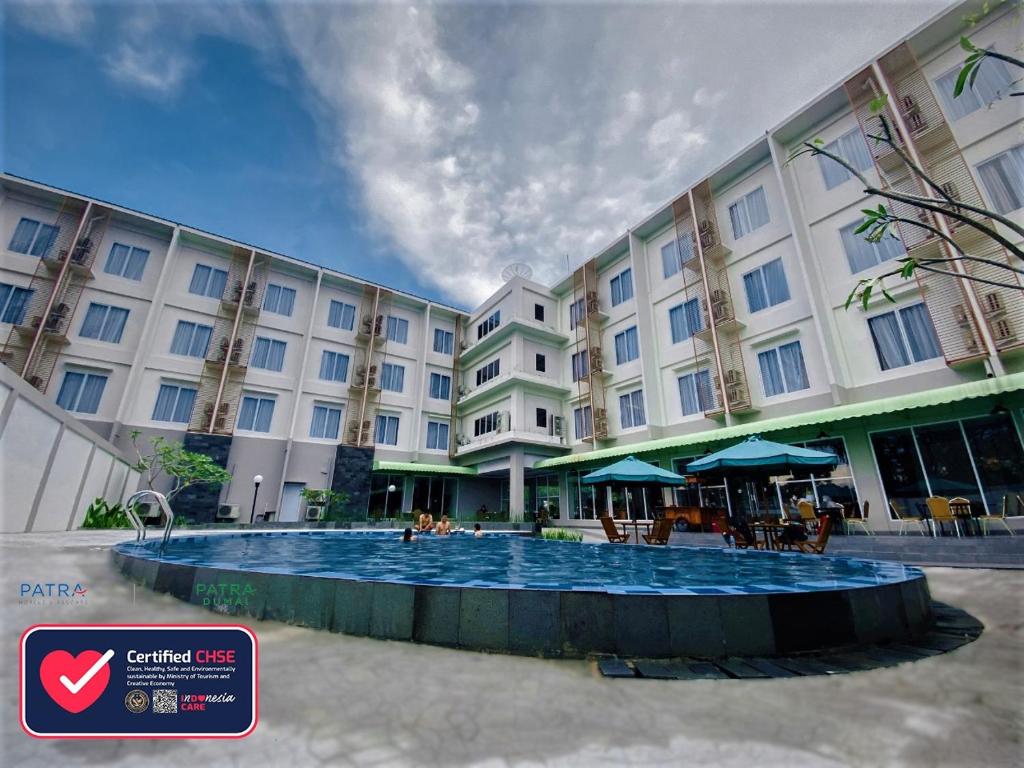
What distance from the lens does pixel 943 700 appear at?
8.88ft

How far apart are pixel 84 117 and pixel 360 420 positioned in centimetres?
1858

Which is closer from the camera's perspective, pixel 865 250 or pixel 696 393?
pixel 865 250

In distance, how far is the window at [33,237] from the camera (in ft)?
61.0

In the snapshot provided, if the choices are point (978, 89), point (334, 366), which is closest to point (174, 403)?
point (334, 366)

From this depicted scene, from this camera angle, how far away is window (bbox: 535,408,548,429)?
77.7 ft

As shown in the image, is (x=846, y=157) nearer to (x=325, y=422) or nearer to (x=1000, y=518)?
(x=1000, y=518)

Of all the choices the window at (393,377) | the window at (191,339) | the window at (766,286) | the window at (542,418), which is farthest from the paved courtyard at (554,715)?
the window at (393,377)

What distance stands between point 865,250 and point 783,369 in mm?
4626

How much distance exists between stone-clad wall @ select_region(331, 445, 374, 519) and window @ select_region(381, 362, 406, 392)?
4361 mm

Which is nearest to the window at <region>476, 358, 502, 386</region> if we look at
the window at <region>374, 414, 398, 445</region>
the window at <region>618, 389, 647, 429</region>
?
the window at <region>374, 414, 398, 445</region>

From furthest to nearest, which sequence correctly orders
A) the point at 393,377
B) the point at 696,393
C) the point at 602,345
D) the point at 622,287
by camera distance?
the point at 393,377
the point at 602,345
the point at 622,287
the point at 696,393

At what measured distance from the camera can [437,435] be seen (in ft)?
88.1

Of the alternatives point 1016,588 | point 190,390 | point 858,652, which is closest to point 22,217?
point 190,390

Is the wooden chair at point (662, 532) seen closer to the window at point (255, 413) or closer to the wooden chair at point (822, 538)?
the wooden chair at point (822, 538)
